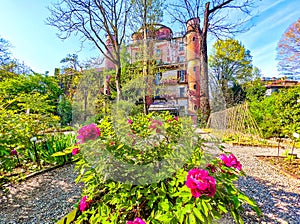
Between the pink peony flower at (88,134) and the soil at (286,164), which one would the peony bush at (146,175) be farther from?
the soil at (286,164)

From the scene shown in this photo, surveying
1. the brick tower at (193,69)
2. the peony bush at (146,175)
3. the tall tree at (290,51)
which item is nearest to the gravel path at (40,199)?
the peony bush at (146,175)

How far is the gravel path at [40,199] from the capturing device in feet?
5.49

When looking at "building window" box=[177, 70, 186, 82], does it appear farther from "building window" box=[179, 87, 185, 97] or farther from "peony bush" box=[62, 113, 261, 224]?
"peony bush" box=[62, 113, 261, 224]

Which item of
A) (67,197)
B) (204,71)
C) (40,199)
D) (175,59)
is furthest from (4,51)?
(67,197)

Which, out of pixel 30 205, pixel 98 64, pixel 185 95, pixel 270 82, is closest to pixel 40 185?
pixel 30 205

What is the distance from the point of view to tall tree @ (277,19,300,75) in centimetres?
974

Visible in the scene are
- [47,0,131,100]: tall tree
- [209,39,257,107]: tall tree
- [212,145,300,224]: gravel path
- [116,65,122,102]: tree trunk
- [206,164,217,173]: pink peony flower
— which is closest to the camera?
[206,164,217,173]: pink peony flower

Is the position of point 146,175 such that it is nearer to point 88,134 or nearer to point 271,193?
point 88,134

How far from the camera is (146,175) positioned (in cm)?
111

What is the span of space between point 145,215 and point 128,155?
40 centimetres

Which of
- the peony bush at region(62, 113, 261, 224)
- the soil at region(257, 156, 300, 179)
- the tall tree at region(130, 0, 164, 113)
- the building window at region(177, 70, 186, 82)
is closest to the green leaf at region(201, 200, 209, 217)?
the peony bush at region(62, 113, 261, 224)

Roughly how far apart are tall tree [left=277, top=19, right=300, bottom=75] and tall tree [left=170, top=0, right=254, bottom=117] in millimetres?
3063

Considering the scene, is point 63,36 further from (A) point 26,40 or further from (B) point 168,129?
(B) point 168,129

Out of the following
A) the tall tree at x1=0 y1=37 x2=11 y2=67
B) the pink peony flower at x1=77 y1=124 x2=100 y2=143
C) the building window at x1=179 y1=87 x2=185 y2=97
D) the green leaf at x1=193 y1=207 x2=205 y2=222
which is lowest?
the green leaf at x1=193 y1=207 x2=205 y2=222
